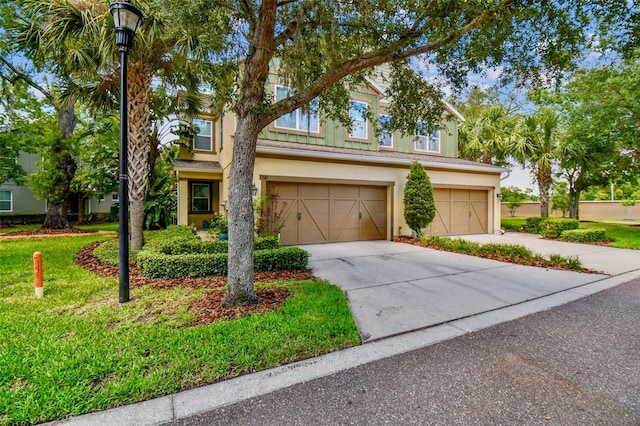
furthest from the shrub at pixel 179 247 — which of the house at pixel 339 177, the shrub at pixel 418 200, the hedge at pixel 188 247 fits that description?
the shrub at pixel 418 200

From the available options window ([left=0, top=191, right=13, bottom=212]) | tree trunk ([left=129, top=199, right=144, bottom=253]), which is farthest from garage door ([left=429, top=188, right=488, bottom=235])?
window ([left=0, top=191, right=13, bottom=212])

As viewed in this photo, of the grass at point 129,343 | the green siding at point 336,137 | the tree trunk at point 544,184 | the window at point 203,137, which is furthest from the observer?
the tree trunk at point 544,184

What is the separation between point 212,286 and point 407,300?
3519mm

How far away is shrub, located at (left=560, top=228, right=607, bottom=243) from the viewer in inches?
481

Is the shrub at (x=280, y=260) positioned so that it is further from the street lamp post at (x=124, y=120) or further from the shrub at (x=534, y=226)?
the shrub at (x=534, y=226)

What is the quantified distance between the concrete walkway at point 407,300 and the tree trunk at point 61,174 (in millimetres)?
14658

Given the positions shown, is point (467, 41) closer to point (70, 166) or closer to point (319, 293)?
point (319, 293)

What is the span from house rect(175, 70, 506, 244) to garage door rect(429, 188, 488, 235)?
0.15 ft

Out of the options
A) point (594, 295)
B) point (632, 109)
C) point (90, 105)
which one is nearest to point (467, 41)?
point (594, 295)

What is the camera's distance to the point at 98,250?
29.1ft

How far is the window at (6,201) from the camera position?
770 inches

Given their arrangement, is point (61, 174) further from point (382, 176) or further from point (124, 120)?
point (382, 176)

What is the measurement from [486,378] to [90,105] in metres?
11.8

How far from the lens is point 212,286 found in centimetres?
558
